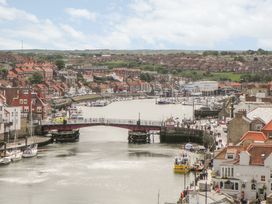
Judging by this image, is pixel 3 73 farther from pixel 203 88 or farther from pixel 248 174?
pixel 248 174

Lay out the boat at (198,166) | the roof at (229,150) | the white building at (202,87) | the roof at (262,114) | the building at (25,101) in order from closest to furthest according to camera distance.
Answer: the roof at (229,150) → the boat at (198,166) → the roof at (262,114) → the building at (25,101) → the white building at (202,87)

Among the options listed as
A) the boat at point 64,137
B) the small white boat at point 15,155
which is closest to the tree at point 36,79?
the boat at point 64,137

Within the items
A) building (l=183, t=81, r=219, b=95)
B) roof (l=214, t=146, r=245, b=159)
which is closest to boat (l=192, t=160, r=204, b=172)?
roof (l=214, t=146, r=245, b=159)

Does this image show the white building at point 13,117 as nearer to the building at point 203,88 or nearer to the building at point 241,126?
the building at point 241,126

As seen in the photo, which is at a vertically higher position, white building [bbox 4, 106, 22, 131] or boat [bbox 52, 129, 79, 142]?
white building [bbox 4, 106, 22, 131]

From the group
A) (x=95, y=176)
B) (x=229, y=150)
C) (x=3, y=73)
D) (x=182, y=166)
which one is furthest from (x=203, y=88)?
(x=229, y=150)

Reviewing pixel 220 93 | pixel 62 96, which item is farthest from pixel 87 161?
pixel 220 93

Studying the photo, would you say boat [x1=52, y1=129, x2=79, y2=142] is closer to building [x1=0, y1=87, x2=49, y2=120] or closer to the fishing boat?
building [x1=0, y1=87, x2=49, y2=120]
